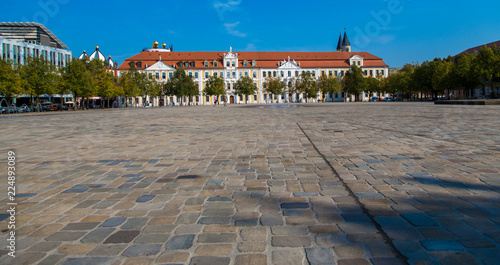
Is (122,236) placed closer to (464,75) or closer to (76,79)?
(76,79)

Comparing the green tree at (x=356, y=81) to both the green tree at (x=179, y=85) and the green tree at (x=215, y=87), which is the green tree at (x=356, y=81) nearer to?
the green tree at (x=215, y=87)

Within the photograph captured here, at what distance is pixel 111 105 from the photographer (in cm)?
8750

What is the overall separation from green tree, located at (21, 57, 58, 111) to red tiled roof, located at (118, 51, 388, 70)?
168 ft

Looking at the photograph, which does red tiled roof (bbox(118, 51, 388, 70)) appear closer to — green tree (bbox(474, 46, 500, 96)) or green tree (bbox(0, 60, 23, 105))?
green tree (bbox(0, 60, 23, 105))

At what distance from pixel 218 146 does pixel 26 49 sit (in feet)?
237

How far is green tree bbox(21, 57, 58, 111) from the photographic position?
4700cm

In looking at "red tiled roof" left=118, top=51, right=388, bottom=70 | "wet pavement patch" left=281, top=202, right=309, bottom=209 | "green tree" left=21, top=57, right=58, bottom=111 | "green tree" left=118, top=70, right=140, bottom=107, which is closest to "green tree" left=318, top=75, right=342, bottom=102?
"red tiled roof" left=118, top=51, right=388, bottom=70

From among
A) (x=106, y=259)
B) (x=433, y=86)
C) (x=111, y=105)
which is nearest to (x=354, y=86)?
(x=433, y=86)

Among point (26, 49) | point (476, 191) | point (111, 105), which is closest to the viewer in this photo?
point (476, 191)

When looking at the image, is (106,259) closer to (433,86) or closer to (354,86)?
(433,86)

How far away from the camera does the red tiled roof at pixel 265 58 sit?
341ft

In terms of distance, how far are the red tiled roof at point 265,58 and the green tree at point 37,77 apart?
51.3 metres

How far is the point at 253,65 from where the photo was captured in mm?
105938

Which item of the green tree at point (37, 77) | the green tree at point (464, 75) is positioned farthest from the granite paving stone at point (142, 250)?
the green tree at point (464, 75)
